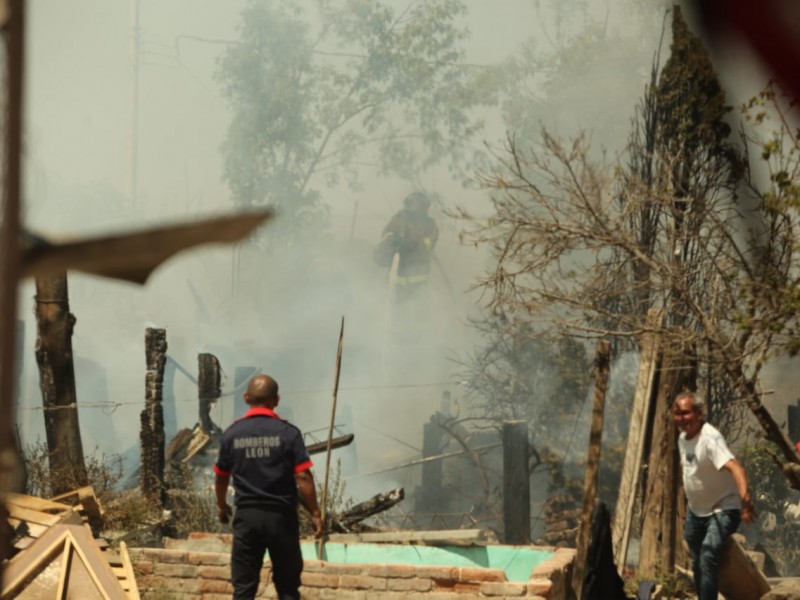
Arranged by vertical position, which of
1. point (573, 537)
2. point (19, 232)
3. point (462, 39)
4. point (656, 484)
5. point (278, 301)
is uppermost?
point (462, 39)

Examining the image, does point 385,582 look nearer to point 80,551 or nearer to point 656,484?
point 80,551

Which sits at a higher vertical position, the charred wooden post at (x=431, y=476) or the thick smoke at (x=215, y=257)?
the thick smoke at (x=215, y=257)

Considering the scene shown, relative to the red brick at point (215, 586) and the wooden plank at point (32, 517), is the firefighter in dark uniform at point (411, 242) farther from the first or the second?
the red brick at point (215, 586)

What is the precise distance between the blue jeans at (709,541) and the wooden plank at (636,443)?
7.71ft

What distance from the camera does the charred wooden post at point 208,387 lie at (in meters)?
19.1

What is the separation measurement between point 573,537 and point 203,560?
9495 millimetres

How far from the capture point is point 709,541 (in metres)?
8.61

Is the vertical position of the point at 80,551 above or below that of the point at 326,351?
below

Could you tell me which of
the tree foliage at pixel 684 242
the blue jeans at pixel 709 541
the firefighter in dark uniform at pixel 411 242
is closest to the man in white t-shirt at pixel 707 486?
the blue jeans at pixel 709 541

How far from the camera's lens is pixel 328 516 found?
40.3ft

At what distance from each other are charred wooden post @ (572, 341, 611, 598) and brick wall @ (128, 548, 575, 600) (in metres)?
0.12

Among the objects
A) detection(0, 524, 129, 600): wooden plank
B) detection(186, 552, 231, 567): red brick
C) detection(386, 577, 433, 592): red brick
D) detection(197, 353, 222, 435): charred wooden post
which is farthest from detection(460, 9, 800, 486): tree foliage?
detection(197, 353, 222, 435): charred wooden post

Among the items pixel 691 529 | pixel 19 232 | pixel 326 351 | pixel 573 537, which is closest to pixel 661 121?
pixel 573 537

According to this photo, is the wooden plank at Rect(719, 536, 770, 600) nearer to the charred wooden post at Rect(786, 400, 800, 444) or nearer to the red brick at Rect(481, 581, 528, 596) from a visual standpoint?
the red brick at Rect(481, 581, 528, 596)
